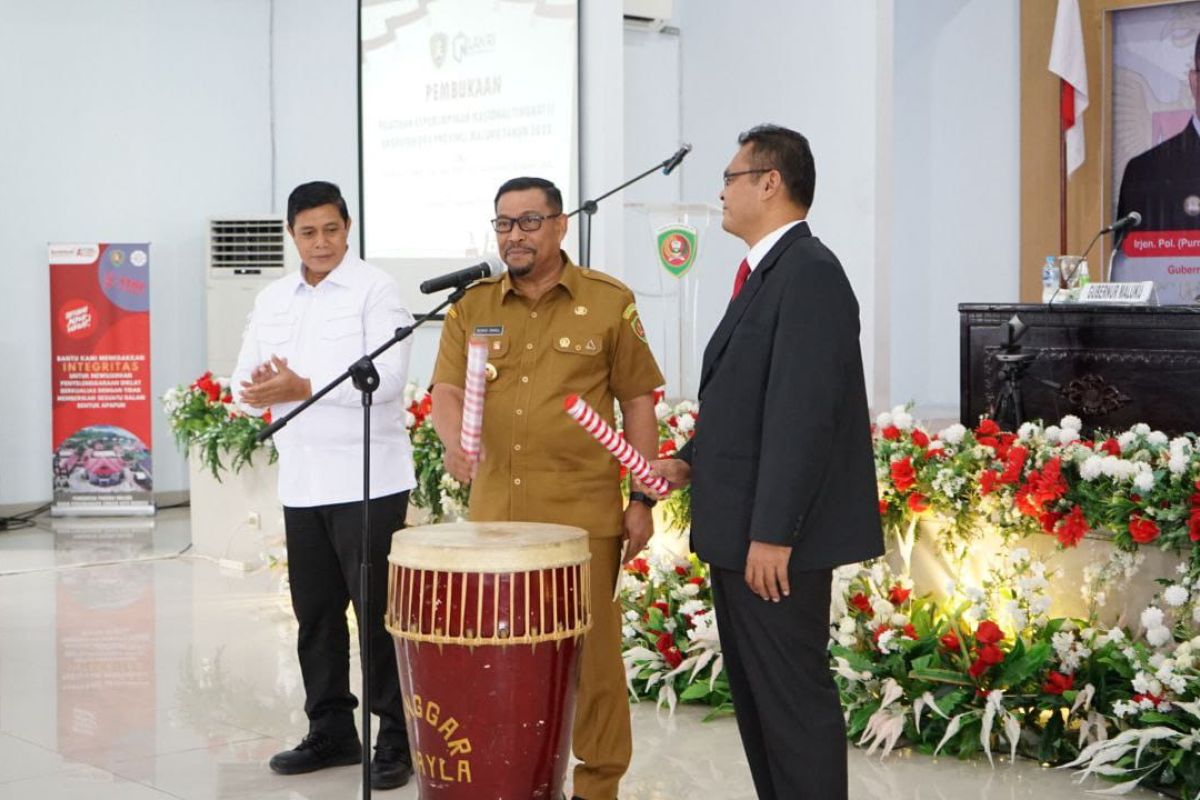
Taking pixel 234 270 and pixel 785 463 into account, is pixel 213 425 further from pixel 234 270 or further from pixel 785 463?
pixel 785 463

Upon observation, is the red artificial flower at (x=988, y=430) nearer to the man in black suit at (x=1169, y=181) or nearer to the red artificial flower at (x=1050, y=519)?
the red artificial flower at (x=1050, y=519)

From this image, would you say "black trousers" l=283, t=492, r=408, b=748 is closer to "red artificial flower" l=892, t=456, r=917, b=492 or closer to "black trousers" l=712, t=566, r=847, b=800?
"black trousers" l=712, t=566, r=847, b=800

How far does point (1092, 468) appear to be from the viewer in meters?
3.87

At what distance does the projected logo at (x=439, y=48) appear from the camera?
26.4ft

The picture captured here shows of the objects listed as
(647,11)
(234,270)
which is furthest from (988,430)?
(234,270)

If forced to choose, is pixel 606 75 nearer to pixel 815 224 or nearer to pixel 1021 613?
pixel 815 224

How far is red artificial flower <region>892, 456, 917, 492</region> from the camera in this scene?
4234mm

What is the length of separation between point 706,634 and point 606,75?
3548mm

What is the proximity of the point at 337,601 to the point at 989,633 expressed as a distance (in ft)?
5.55

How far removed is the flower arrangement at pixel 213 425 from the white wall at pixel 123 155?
225cm

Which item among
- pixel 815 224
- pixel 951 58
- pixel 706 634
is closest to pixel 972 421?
pixel 815 224

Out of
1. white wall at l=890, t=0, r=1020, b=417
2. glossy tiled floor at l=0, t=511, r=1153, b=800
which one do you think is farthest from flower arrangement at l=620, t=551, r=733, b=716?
white wall at l=890, t=0, r=1020, b=417

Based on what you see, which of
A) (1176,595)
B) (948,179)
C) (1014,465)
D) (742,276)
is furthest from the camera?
(948,179)

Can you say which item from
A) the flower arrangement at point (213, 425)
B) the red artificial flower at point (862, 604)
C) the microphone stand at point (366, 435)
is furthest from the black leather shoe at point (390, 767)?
the flower arrangement at point (213, 425)
